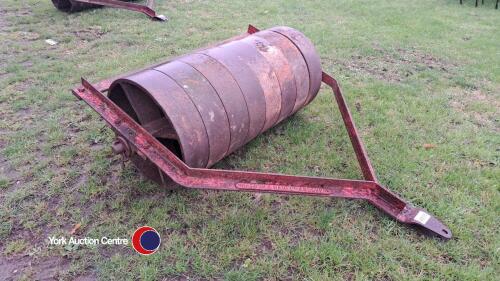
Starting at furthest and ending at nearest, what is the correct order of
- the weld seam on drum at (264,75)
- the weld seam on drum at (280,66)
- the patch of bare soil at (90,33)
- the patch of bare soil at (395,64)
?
the patch of bare soil at (90,33)
the patch of bare soil at (395,64)
the weld seam on drum at (280,66)
the weld seam on drum at (264,75)

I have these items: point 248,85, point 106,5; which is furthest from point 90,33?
point 248,85

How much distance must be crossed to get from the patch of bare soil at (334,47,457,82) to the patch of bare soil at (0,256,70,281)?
4221 millimetres

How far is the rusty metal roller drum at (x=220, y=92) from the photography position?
254 centimetres

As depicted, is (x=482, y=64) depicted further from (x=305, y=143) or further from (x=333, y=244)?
(x=333, y=244)

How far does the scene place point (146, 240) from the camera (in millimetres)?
2602

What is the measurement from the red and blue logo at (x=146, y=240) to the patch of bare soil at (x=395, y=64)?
367 cm

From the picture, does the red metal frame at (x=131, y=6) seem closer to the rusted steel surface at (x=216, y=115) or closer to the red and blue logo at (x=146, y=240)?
the rusted steel surface at (x=216, y=115)

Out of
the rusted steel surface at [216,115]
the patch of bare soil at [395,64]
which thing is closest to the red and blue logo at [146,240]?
the rusted steel surface at [216,115]

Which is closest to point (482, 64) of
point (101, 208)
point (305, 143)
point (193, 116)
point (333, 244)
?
point (305, 143)

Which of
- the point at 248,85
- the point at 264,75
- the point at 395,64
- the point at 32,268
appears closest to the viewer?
the point at 32,268

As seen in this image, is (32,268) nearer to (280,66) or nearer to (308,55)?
(280,66)

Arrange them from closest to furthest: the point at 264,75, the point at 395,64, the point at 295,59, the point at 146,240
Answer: the point at 146,240, the point at 264,75, the point at 295,59, the point at 395,64

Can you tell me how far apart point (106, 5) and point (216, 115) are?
5.23 meters

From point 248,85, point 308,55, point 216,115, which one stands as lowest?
point 216,115
